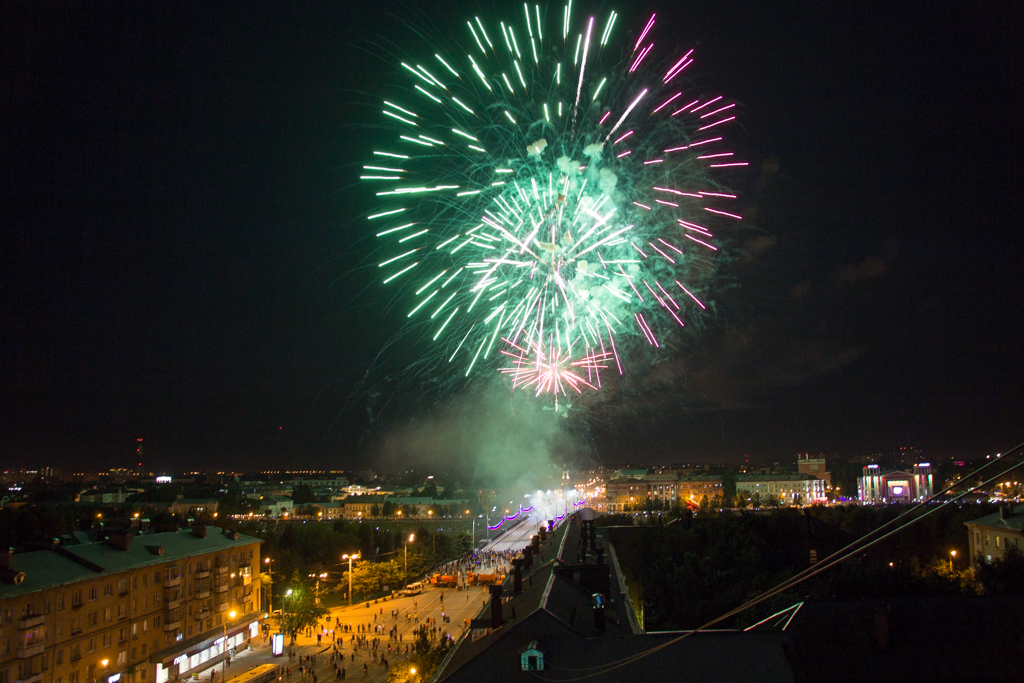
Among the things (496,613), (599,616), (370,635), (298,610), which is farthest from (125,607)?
(599,616)

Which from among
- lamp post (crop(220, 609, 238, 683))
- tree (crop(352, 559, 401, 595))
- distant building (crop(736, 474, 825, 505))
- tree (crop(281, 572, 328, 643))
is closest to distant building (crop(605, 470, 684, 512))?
distant building (crop(736, 474, 825, 505))

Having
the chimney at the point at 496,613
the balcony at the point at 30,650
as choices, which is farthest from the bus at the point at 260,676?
the chimney at the point at 496,613

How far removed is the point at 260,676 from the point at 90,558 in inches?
258

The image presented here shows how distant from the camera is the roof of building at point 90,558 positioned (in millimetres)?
18503

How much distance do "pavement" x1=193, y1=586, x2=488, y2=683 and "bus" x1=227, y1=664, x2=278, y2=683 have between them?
27.3 inches

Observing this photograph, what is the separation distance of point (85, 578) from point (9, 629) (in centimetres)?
280

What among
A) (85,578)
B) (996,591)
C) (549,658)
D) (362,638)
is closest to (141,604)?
(85,578)

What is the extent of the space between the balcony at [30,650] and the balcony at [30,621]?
1.53 feet

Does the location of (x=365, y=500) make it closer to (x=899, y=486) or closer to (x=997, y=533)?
(x=899, y=486)

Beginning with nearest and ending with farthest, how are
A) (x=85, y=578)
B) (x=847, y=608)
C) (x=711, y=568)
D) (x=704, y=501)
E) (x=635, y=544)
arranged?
(x=847, y=608) < (x=85, y=578) < (x=711, y=568) < (x=635, y=544) < (x=704, y=501)

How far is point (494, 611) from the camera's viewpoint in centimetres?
1309

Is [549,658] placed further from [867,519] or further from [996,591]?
[867,519]

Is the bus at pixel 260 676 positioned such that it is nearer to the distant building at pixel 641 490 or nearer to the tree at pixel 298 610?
the tree at pixel 298 610

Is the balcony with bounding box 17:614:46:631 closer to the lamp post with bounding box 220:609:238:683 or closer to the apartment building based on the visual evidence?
the apartment building
